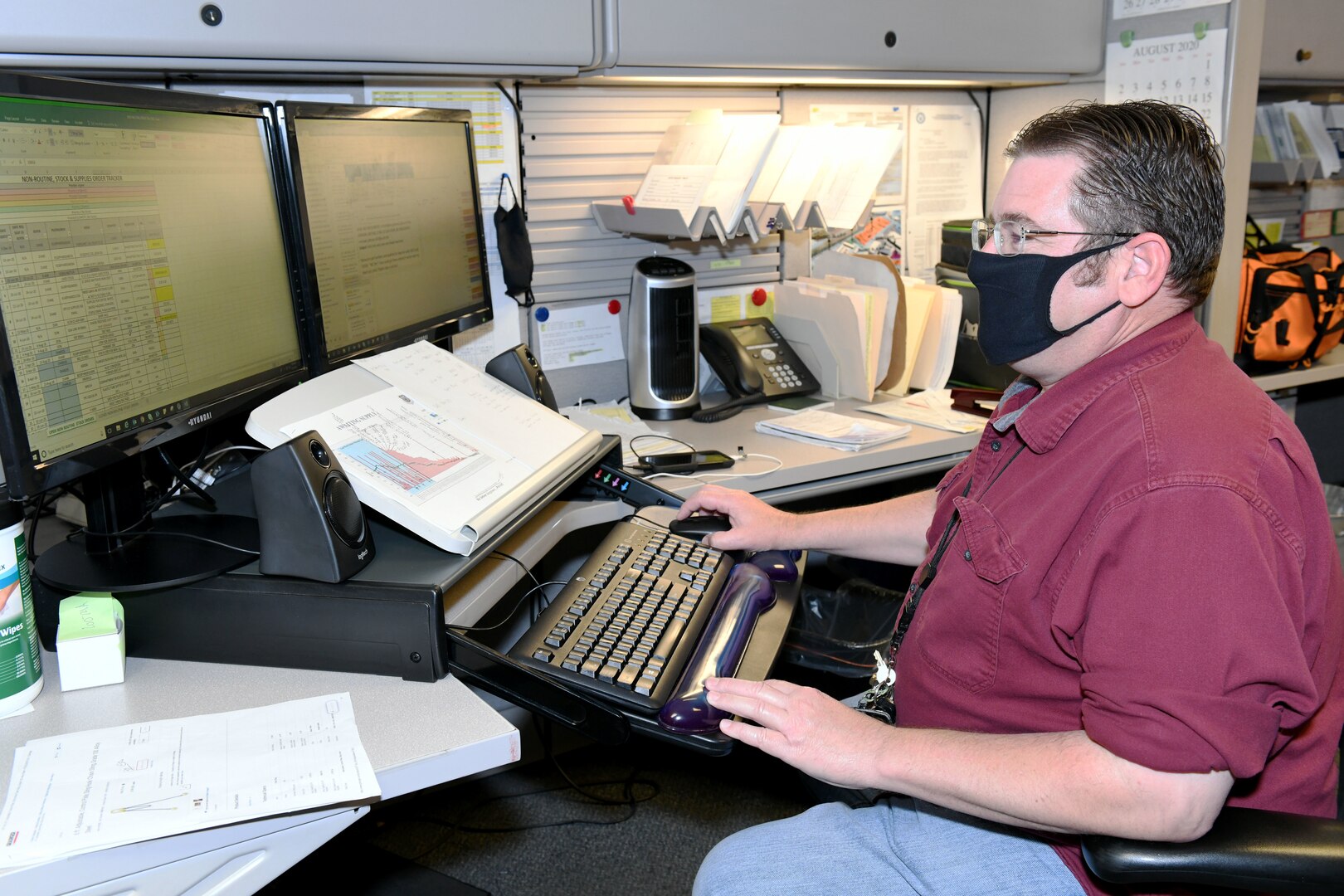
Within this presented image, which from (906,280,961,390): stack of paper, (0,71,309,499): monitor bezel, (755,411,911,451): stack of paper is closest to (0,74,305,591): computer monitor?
(0,71,309,499): monitor bezel

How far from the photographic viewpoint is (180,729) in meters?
0.99

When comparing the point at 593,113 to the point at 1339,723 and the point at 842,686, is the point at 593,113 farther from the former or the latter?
the point at 1339,723

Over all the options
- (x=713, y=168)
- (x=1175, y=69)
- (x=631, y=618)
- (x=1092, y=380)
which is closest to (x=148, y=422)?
(x=631, y=618)

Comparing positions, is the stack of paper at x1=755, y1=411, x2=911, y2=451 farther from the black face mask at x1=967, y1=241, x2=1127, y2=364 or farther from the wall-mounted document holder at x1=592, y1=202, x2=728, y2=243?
the black face mask at x1=967, y1=241, x2=1127, y2=364

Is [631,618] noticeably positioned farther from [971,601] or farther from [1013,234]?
[1013,234]

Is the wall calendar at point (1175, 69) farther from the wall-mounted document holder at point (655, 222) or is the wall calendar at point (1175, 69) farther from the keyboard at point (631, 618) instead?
the keyboard at point (631, 618)

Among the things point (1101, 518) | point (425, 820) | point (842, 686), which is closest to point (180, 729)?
point (1101, 518)

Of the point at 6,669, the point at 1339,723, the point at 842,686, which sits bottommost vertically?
the point at 842,686

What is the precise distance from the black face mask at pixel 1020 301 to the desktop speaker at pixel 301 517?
2.42 feet

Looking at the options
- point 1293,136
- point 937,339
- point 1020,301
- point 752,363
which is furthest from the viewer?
point 1293,136

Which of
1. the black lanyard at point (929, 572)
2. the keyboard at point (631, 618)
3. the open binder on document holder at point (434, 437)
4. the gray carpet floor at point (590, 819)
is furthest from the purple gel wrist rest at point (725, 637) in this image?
the gray carpet floor at point (590, 819)

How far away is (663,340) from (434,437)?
0.88m

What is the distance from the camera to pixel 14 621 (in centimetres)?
104

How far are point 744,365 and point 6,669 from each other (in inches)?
57.7
